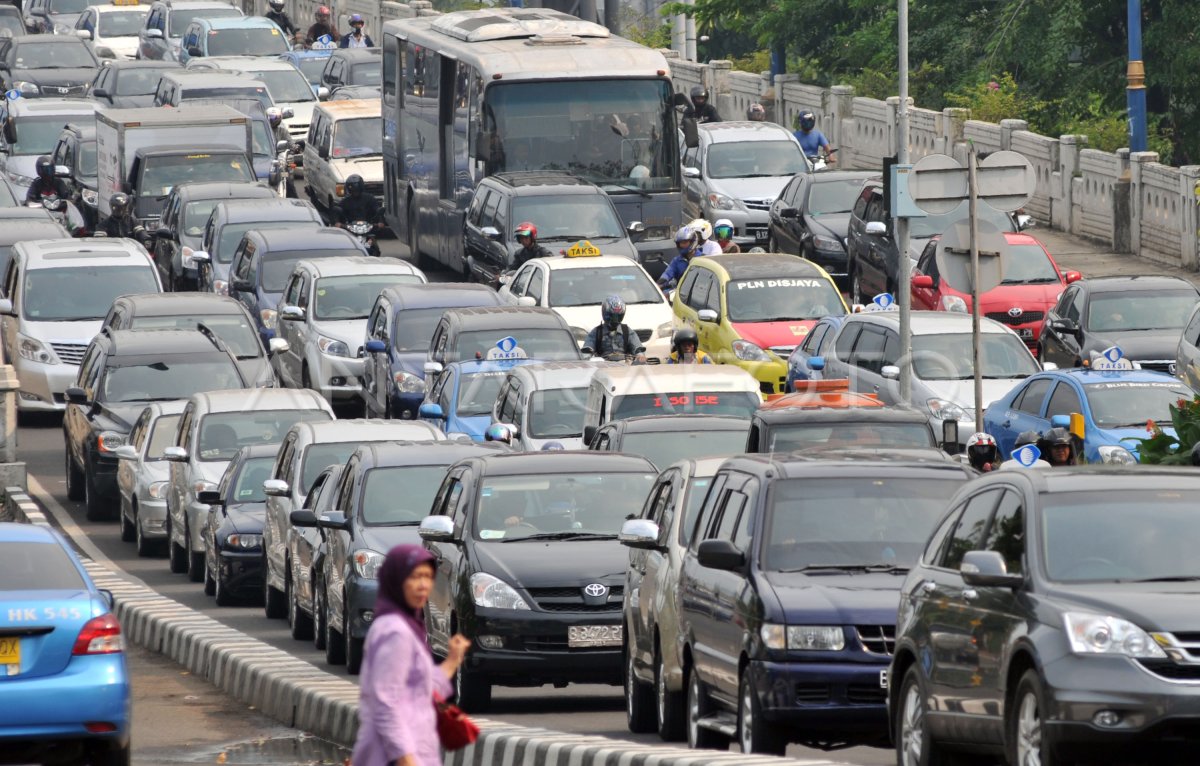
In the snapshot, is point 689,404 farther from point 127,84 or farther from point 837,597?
point 127,84

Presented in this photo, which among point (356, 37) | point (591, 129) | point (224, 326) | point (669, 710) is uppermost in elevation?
point (356, 37)

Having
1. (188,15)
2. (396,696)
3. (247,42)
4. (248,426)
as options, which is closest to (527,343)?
(248,426)

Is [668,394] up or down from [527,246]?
down

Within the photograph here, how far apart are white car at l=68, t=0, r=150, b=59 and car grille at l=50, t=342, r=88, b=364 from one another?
120 ft

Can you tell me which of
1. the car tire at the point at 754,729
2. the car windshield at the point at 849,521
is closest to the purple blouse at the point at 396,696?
the car tire at the point at 754,729

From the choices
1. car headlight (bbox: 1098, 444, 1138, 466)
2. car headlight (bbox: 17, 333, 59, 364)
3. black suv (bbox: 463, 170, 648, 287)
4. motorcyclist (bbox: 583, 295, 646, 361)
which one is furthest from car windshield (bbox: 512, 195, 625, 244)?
car headlight (bbox: 1098, 444, 1138, 466)

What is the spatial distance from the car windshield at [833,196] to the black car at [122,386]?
36.1 ft

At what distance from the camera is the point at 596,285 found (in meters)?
31.7

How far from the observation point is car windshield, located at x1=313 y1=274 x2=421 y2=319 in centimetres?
3241

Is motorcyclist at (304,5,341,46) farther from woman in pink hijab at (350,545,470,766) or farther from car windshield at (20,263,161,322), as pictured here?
woman in pink hijab at (350,545,470,766)

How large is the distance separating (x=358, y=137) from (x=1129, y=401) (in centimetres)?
2315

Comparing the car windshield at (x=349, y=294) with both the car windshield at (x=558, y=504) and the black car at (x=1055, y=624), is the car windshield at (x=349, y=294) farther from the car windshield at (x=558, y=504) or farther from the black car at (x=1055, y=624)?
the black car at (x=1055, y=624)

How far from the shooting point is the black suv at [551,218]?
34156 millimetres

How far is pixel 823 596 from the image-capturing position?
1320 cm
